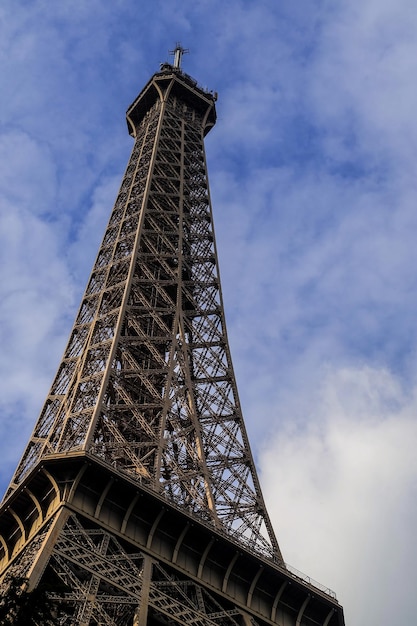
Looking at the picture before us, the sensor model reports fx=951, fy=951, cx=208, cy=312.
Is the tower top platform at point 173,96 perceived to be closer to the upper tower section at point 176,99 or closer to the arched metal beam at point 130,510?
the upper tower section at point 176,99

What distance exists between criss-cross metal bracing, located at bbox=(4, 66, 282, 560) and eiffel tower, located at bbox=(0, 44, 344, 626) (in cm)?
11

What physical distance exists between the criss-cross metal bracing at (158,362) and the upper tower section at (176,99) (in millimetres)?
6649

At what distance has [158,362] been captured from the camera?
5088 cm

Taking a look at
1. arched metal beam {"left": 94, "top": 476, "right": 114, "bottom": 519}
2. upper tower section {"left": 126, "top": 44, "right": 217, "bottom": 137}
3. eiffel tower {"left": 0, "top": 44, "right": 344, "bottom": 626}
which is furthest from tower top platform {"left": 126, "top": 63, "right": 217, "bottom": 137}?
arched metal beam {"left": 94, "top": 476, "right": 114, "bottom": 519}

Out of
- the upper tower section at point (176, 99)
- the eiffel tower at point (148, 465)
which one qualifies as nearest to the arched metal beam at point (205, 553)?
the eiffel tower at point (148, 465)

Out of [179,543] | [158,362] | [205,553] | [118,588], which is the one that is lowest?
[118,588]

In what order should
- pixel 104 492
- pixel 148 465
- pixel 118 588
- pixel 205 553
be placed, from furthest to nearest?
pixel 148 465 → pixel 205 553 → pixel 104 492 → pixel 118 588

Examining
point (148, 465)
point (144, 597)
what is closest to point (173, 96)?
point (148, 465)

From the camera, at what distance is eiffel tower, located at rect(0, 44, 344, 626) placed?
1351 inches

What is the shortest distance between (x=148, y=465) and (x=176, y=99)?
43.7m

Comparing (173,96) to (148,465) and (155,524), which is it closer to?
(148,465)

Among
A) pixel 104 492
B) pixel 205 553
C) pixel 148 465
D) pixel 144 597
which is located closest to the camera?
pixel 144 597

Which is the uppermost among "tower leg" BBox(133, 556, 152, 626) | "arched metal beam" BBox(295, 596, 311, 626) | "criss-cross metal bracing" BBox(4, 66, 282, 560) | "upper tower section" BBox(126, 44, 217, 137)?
"upper tower section" BBox(126, 44, 217, 137)

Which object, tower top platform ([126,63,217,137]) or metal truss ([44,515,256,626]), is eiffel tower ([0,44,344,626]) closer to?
metal truss ([44,515,256,626])
